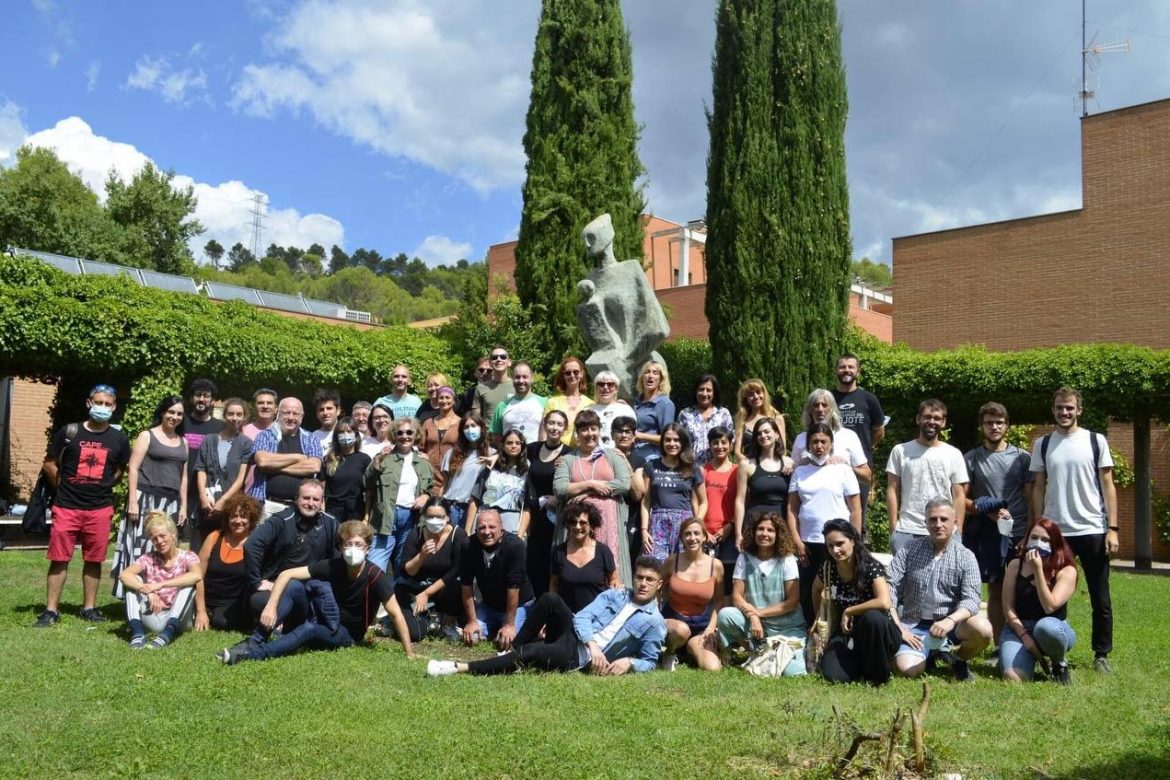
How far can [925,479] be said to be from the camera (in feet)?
22.2

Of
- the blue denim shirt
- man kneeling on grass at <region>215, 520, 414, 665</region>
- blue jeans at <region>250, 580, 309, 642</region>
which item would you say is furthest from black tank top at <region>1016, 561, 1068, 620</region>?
blue jeans at <region>250, 580, 309, 642</region>

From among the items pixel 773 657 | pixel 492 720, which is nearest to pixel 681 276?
pixel 773 657

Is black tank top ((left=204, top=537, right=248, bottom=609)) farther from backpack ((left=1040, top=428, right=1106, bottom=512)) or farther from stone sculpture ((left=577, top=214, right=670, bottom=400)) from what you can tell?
backpack ((left=1040, top=428, right=1106, bottom=512))

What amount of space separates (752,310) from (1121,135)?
29.7 feet

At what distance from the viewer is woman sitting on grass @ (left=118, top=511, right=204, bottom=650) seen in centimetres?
671

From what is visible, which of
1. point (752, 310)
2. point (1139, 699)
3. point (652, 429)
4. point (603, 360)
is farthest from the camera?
point (752, 310)

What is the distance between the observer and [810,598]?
663 cm

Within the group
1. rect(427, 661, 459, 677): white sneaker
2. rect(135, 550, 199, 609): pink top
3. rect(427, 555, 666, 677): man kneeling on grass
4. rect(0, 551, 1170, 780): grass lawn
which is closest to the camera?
rect(0, 551, 1170, 780): grass lawn

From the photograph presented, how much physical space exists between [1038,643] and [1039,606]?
0.28 m

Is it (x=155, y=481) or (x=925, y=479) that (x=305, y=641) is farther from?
(x=925, y=479)

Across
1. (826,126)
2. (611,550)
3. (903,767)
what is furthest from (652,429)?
(826,126)

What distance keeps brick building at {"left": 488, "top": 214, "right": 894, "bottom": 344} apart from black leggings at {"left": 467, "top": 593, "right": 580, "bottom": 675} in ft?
53.2

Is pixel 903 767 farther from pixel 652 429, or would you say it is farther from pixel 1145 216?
pixel 1145 216

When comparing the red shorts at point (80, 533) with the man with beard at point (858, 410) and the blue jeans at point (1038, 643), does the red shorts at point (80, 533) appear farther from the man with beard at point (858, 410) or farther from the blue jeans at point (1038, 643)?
the blue jeans at point (1038, 643)
